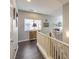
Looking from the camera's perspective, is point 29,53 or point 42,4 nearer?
point 29,53

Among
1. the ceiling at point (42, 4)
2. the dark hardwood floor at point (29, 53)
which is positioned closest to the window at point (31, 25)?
the ceiling at point (42, 4)

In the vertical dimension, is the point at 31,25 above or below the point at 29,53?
above

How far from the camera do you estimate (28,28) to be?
8812 millimetres

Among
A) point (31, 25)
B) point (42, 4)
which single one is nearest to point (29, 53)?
point (42, 4)

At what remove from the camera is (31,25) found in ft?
29.8

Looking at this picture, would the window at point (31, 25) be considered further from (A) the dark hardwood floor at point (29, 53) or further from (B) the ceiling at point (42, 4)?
(A) the dark hardwood floor at point (29, 53)

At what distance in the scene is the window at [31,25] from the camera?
28.2ft

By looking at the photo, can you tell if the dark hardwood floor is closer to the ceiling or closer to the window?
the ceiling

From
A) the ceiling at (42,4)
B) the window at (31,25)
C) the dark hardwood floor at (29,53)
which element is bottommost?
the dark hardwood floor at (29,53)

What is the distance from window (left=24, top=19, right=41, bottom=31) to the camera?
28.2 feet

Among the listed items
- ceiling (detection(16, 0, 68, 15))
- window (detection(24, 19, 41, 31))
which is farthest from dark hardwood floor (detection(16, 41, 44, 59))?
window (detection(24, 19, 41, 31))

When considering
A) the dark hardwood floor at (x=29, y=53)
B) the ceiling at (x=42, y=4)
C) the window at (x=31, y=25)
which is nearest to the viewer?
the dark hardwood floor at (x=29, y=53)

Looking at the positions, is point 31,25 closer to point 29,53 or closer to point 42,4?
point 42,4

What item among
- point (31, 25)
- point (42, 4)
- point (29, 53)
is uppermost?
point (42, 4)
